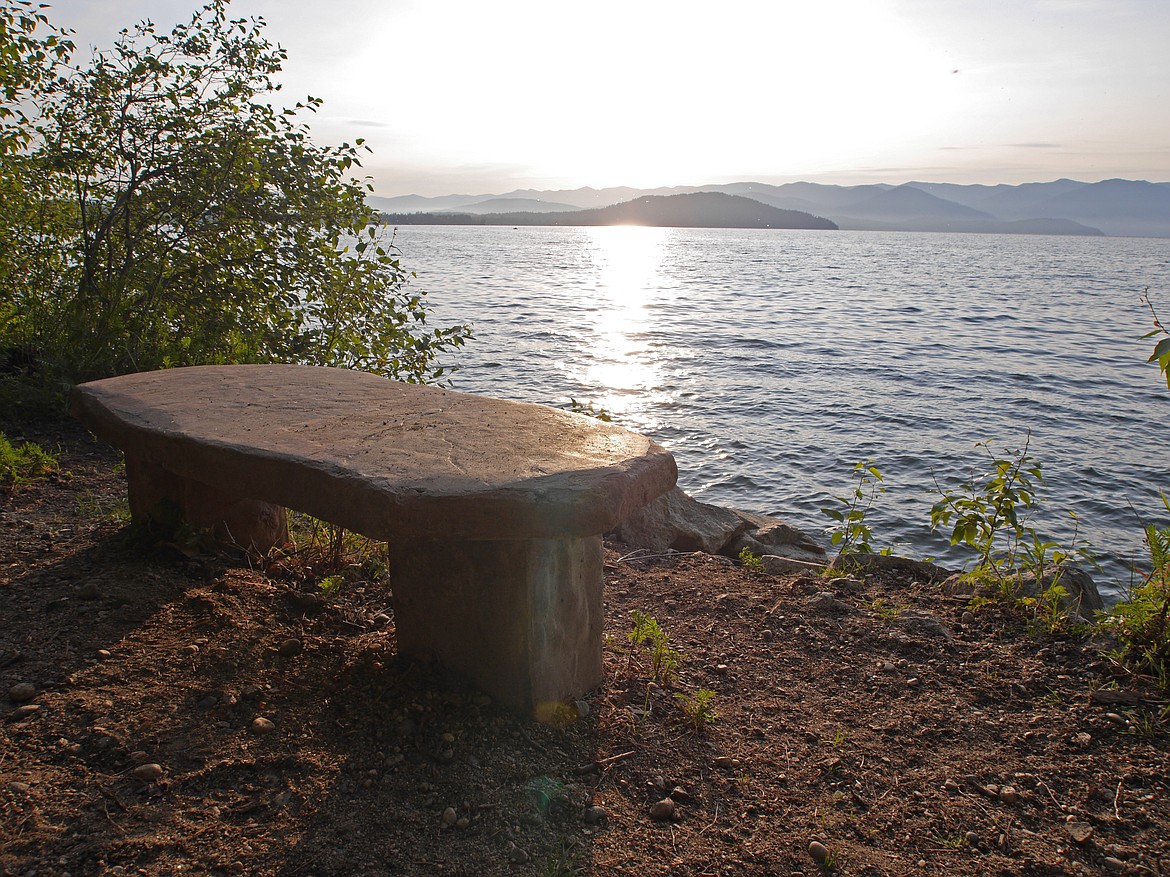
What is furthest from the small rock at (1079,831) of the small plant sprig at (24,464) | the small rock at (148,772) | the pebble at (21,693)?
the small plant sprig at (24,464)

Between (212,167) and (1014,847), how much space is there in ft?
23.8

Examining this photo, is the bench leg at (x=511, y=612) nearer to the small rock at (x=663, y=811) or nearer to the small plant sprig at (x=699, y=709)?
the small plant sprig at (x=699, y=709)

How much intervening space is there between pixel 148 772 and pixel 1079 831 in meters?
2.80

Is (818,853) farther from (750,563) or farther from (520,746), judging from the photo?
(750,563)

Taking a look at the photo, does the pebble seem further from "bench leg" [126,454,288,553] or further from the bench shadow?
"bench leg" [126,454,288,553]

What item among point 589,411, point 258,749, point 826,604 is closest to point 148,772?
point 258,749

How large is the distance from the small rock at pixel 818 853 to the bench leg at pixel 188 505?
108 inches

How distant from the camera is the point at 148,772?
2.39 meters

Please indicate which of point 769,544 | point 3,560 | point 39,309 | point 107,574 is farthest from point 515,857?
point 39,309

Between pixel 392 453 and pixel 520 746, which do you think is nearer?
pixel 520 746

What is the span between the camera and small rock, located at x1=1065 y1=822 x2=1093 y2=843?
2.44 meters

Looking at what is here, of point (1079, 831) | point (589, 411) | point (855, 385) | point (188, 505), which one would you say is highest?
point (188, 505)

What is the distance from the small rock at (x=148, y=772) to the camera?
2385 millimetres

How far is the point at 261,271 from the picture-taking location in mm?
7176
